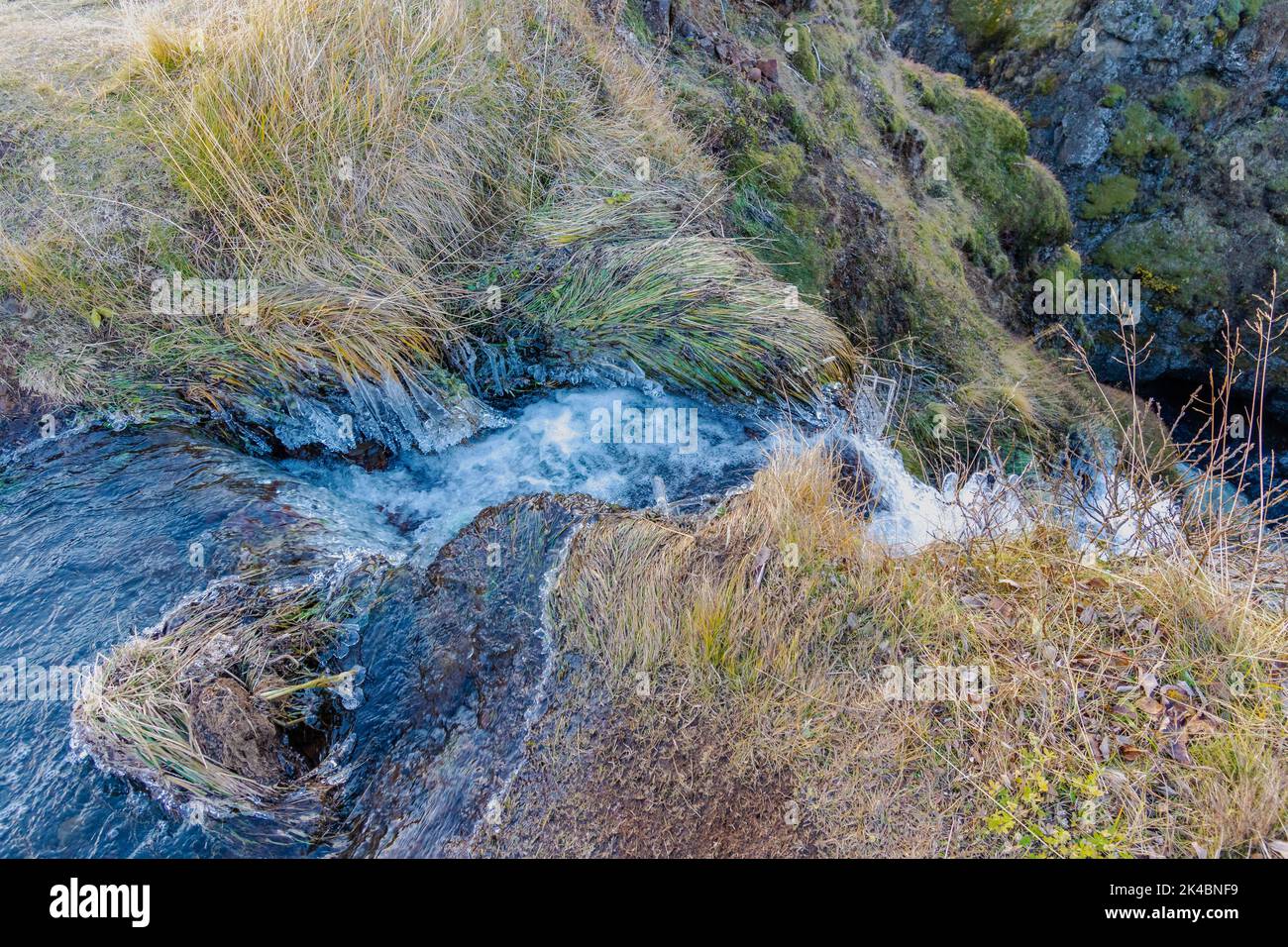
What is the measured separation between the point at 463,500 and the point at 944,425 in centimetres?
420

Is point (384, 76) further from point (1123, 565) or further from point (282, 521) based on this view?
point (1123, 565)

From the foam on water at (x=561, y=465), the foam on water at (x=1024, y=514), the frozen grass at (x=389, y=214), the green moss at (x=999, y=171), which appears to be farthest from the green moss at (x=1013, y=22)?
the foam on water at (x=561, y=465)

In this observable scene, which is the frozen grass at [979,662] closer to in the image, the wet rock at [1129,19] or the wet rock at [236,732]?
the wet rock at [236,732]

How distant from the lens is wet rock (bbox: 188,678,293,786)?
10.3ft

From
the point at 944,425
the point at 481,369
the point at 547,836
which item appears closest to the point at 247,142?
the point at 481,369

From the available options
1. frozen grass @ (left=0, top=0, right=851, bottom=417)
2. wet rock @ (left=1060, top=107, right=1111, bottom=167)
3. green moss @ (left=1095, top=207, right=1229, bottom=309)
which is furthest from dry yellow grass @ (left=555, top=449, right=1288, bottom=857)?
wet rock @ (left=1060, top=107, right=1111, bottom=167)

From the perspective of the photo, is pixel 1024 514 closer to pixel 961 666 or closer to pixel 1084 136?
pixel 961 666

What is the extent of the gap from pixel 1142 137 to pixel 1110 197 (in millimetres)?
1297

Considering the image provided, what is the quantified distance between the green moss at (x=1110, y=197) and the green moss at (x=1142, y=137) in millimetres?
489

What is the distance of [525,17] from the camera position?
5.96 metres

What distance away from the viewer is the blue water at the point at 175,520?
3.04 metres

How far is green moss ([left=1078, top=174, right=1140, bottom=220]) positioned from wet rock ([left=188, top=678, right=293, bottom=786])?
1653 centimetres
